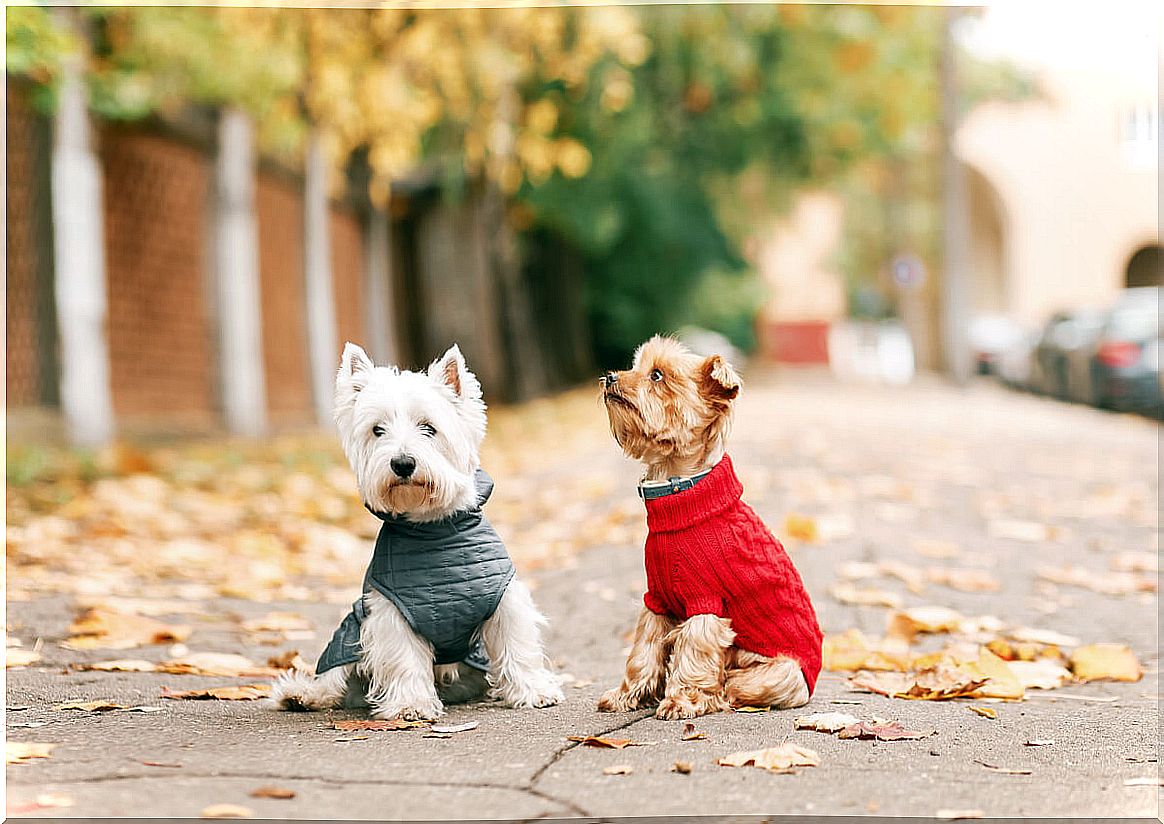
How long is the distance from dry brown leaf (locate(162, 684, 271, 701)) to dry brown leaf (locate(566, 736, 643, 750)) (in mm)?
1362

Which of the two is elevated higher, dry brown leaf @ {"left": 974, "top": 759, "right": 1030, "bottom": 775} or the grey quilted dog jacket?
the grey quilted dog jacket

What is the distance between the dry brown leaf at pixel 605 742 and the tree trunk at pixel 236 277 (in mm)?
11863

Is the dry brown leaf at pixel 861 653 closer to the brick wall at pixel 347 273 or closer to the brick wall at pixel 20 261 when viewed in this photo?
the brick wall at pixel 20 261

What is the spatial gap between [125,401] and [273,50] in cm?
403

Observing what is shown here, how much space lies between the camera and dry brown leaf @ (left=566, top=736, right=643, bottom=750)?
3859 millimetres

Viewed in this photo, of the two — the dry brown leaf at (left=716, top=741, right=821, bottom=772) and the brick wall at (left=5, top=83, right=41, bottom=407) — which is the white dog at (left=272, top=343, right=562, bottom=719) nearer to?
the dry brown leaf at (left=716, top=741, right=821, bottom=772)

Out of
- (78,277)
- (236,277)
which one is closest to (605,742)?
(78,277)

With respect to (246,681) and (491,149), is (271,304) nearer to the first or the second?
(491,149)

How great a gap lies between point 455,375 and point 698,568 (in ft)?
3.31

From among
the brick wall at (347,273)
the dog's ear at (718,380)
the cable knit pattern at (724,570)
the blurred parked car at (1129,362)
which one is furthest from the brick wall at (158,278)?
the blurred parked car at (1129,362)

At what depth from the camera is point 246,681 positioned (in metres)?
5.07

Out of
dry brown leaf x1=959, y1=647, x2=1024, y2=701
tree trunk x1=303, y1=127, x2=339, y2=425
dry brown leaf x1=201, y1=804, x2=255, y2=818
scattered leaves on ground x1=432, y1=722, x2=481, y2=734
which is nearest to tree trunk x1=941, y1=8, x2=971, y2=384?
tree trunk x1=303, y1=127, x2=339, y2=425

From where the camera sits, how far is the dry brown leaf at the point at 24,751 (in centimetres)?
366

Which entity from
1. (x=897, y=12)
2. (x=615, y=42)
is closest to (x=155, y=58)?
(x=615, y=42)
